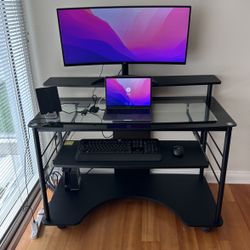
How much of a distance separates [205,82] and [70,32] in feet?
3.00

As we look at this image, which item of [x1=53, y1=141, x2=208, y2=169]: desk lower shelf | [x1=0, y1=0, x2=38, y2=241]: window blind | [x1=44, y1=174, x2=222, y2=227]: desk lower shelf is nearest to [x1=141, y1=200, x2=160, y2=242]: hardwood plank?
→ [x1=44, y1=174, x2=222, y2=227]: desk lower shelf

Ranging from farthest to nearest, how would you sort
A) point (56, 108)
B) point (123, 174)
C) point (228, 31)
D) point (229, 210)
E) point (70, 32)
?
point (123, 174), point (229, 210), point (228, 31), point (70, 32), point (56, 108)

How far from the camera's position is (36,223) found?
1827 mm

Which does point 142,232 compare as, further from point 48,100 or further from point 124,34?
point 124,34

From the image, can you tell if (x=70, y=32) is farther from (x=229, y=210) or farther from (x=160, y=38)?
(x=229, y=210)

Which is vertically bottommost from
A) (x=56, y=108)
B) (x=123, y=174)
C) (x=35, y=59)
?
(x=123, y=174)

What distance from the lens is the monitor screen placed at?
1687 millimetres

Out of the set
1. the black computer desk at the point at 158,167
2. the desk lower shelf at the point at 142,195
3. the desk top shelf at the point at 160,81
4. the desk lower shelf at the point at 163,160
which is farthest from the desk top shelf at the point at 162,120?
the desk lower shelf at the point at 142,195

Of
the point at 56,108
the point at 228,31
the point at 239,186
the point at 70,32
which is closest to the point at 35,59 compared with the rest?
the point at 70,32

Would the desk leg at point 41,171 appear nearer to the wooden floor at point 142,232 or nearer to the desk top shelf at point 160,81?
the wooden floor at point 142,232

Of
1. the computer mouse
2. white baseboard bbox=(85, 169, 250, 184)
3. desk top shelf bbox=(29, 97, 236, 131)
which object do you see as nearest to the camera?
desk top shelf bbox=(29, 97, 236, 131)

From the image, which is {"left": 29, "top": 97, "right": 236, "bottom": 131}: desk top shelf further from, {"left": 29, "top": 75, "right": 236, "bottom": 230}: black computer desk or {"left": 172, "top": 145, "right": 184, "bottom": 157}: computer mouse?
{"left": 172, "top": 145, "right": 184, "bottom": 157}: computer mouse

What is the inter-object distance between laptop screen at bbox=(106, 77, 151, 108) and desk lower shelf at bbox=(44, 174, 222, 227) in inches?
26.4

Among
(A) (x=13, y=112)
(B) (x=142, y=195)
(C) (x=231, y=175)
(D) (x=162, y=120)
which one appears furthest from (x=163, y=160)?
(A) (x=13, y=112)
